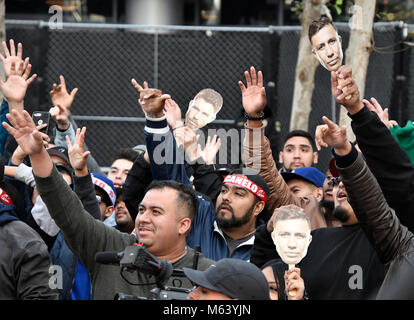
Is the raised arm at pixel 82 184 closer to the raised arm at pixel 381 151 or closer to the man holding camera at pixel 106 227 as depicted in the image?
the man holding camera at pixel 106 227

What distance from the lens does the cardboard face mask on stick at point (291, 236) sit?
4988mm

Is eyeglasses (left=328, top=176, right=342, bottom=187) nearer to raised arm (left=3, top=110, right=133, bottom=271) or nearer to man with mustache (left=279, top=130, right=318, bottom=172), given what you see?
raised arm (left=3, top=110, right=133, bottom=271)

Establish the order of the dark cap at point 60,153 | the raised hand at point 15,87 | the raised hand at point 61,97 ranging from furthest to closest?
the raised hand at point 61,97 → the dark cap at point 60,153 → the raised hand at point 15,87

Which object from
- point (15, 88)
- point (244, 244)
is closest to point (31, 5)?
point (15, 88)

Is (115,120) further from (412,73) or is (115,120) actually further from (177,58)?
(412,73)

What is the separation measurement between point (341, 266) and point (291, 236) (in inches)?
15.7

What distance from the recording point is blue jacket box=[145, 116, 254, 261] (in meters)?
6.08

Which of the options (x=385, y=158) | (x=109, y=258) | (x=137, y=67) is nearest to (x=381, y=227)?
(x=385, y=158)

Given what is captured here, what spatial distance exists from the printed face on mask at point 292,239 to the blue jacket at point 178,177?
95 centimetres

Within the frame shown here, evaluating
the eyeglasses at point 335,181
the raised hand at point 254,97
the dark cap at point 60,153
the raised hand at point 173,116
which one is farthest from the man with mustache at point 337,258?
the dark cap at point 60,153

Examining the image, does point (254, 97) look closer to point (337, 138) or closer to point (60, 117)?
point (337, 138)

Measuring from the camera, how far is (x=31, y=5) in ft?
56.5

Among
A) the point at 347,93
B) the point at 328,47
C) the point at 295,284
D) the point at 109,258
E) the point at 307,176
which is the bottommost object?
the point at 295,284

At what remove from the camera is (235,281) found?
162 inches
